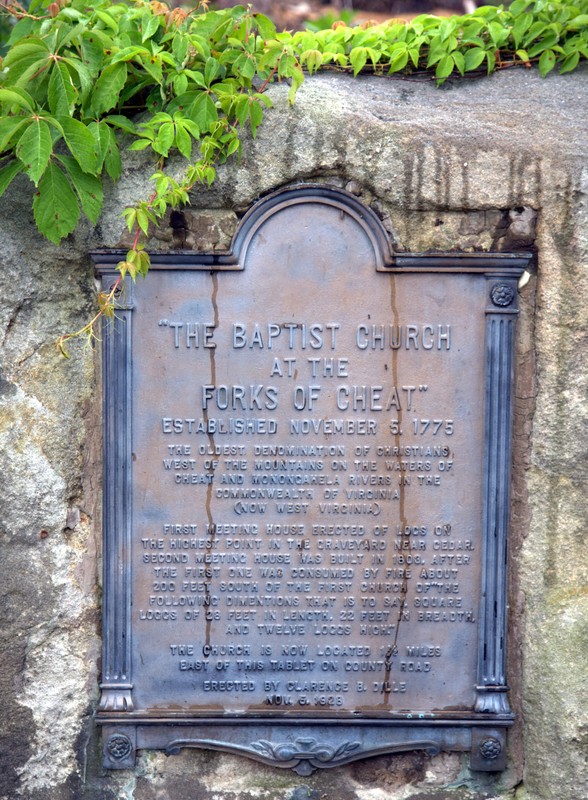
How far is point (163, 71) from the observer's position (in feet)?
8.91

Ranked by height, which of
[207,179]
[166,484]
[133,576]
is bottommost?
[133,576]

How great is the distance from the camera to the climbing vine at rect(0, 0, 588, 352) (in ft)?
8.41

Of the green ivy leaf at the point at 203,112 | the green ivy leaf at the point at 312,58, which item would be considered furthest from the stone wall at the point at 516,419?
the green ivy leaf at the point at 203,112

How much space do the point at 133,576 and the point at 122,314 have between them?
824 mm

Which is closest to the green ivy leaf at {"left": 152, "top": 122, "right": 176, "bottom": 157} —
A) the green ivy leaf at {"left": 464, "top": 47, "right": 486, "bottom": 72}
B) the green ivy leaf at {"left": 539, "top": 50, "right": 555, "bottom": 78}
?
the green ivy leaf at {"left": 464, "top": 47, "right": 486, "bottom": 72}

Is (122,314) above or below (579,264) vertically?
below

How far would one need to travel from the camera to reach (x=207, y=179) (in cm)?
266

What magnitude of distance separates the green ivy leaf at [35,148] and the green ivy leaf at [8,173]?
4.6 inches

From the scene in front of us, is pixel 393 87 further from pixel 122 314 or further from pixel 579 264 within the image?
pixel 122 314

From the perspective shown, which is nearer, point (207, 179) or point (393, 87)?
point (207, 179)

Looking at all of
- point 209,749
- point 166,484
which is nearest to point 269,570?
point 166,484

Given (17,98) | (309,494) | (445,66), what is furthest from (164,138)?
(309,494)

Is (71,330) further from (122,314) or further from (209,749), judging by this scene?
(209,749)

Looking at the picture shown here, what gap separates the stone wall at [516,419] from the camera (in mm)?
2725
